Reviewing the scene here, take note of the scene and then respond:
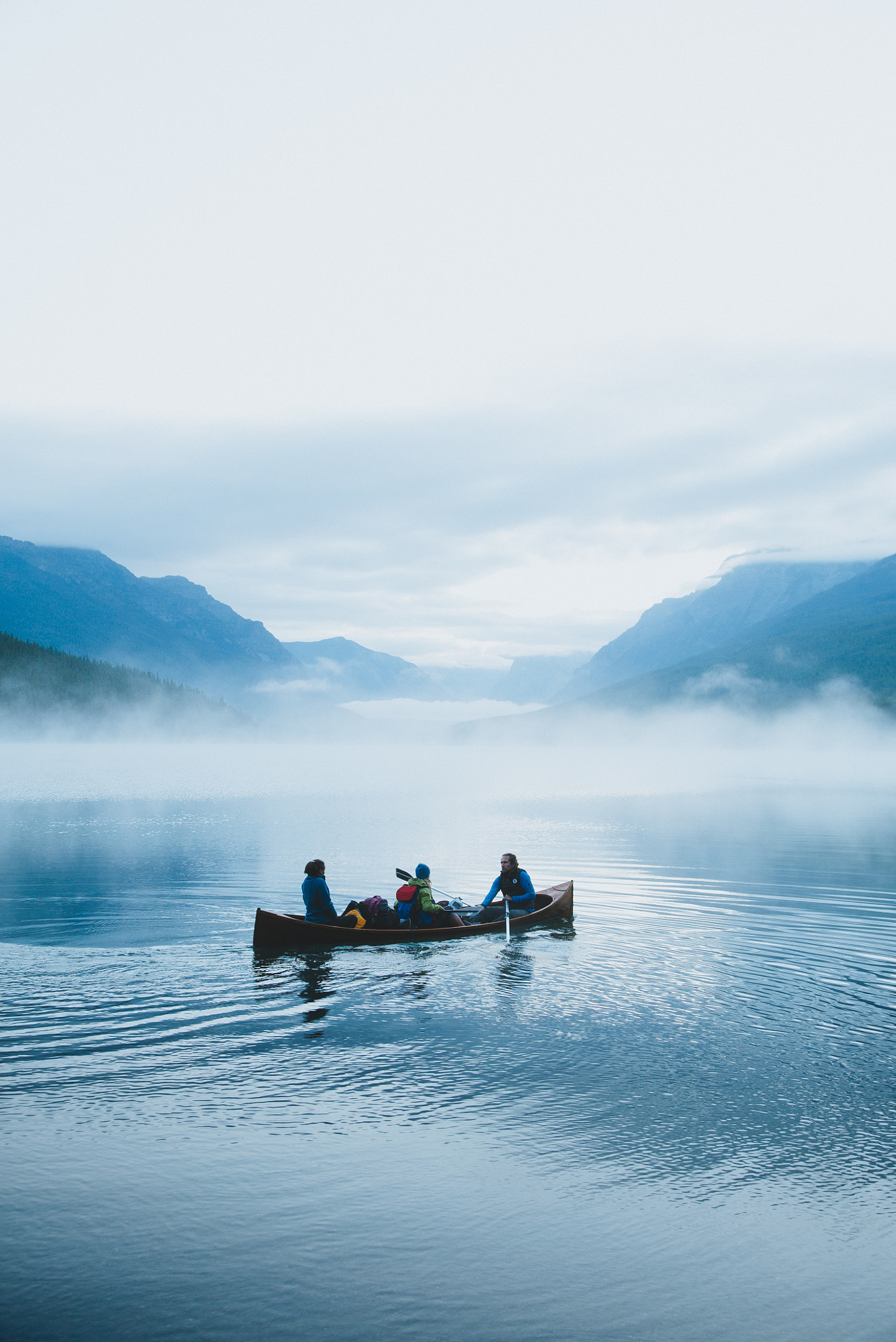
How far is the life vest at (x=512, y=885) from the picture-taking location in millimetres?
31469

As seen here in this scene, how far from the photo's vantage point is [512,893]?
104 ft

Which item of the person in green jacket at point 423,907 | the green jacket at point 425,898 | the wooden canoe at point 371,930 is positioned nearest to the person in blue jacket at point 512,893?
the wooden canoe at point 371,930

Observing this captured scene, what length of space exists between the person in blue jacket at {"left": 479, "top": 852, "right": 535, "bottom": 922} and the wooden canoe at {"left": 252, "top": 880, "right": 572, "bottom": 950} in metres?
0.39

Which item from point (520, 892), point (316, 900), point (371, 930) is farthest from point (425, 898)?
point (520, 892)

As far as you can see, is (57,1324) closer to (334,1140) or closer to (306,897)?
(334,1140)

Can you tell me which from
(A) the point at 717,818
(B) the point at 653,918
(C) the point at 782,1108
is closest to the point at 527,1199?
(C) the point at 782,1108

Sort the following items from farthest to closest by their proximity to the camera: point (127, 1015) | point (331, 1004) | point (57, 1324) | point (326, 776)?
point (326, 776) < point (331, 1004) < point (127, 1015) < point (57, 1324)

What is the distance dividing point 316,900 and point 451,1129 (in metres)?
13.9

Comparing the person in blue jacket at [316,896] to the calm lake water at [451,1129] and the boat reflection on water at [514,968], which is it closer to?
the calm lake water at [451,1129]

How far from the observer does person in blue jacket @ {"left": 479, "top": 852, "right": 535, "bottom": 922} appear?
31.2 metres

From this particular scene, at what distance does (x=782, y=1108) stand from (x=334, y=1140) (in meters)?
7.19

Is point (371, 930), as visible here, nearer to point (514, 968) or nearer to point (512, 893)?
point (514, 968)

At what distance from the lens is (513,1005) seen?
70.2ft

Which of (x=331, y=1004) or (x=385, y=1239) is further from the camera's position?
(x=331, y=1004)
